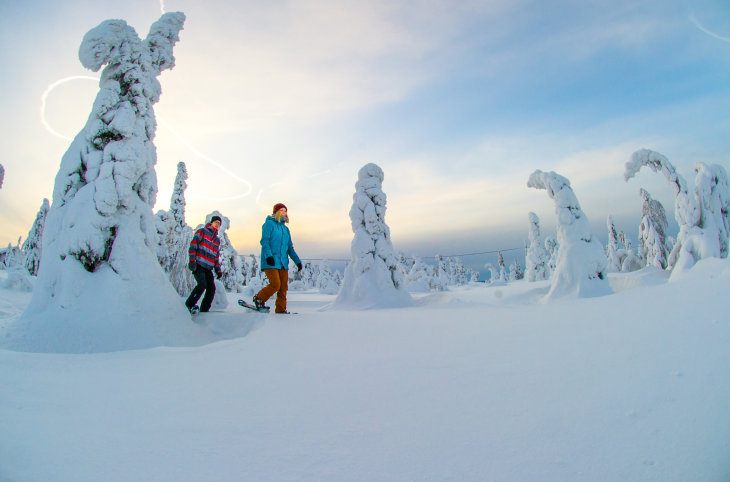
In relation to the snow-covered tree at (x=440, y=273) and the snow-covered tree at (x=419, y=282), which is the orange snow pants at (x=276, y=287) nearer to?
the snow-covered tree at (x=419, y=282)

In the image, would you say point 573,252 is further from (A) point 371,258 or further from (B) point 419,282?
(B) point 419,282

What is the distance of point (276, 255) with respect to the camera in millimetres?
6586

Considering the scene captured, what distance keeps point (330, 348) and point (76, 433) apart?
2084 millimetres

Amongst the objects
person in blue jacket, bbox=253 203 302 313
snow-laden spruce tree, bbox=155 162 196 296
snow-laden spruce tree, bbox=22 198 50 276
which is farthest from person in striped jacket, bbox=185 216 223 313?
snow-laden spruce tree, bbox=22 198 50 276

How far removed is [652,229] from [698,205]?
50.3 feet

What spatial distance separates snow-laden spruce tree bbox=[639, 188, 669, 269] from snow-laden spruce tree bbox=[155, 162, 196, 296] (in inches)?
1228

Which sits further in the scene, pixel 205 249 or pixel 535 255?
pixel 535 255

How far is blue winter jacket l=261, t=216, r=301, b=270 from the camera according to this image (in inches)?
255

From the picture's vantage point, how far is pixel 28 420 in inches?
67.9

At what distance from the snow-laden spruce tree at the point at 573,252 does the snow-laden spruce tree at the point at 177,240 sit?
11.6 metres

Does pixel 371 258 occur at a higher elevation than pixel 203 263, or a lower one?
higher

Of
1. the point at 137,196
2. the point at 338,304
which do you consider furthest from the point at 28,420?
the point at 338,304

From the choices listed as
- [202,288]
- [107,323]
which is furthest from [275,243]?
[107,323]

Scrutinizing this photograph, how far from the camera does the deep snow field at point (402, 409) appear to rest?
4.23 feet
